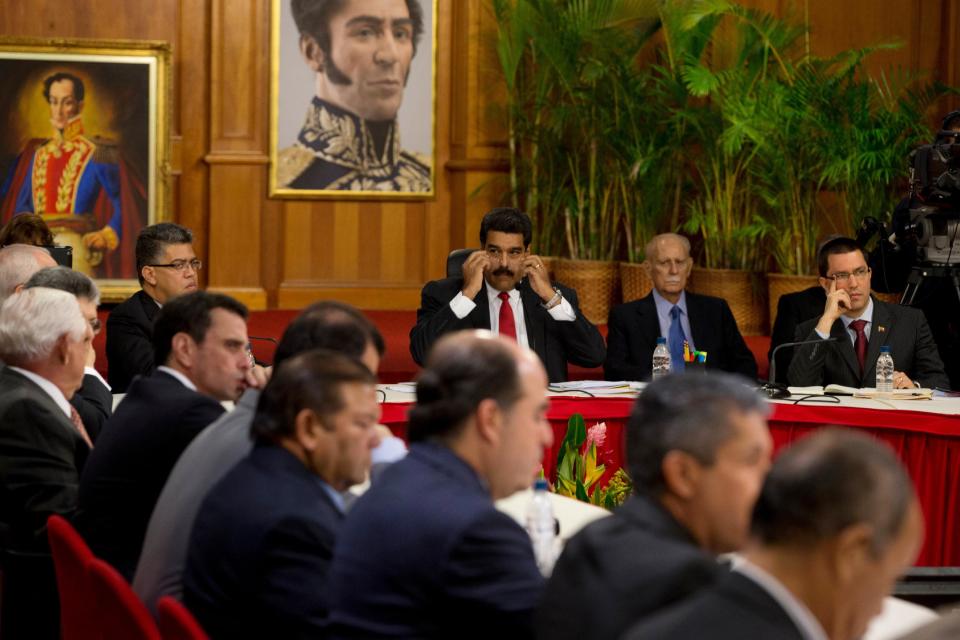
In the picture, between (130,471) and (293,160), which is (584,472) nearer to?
(130,471)

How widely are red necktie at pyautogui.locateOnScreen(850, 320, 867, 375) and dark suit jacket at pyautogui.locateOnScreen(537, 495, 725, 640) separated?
4.02 metres

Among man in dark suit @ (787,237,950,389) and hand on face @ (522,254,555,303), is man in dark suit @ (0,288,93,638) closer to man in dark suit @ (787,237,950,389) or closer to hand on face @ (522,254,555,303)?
hand on face @ (522,254,555,303)

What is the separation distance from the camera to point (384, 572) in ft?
7.29

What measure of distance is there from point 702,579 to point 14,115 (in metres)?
8.25

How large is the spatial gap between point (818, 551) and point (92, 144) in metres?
8.47

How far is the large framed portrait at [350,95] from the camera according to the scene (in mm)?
9562

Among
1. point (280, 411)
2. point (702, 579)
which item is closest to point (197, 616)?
point (280, 411)

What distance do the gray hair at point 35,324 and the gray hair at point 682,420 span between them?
2.00 m

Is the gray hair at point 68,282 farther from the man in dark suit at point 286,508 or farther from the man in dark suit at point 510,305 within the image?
the man in dark suit at point 286,508

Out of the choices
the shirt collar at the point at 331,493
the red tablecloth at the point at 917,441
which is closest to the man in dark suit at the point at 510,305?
the red tablecloth at the point at 917,441

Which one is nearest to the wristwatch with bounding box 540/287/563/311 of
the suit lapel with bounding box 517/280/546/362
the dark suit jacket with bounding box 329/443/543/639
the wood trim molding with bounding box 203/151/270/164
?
the suit lapel with bounding box 517/280/546/362

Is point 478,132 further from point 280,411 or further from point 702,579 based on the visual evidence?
point 702,579

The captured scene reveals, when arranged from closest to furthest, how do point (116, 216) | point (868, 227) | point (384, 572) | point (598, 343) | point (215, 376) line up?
point (384, 572) < point (215, 376) < point (598, 343) < point (868, 227) < point (116, 216)

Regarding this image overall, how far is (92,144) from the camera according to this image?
31.0ft
